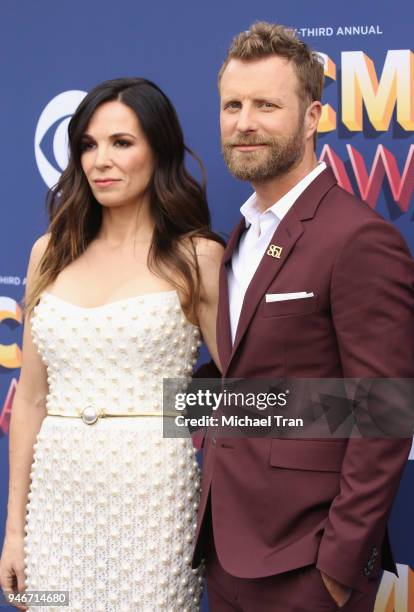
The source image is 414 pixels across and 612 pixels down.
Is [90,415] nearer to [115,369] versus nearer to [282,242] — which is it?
[115,369]

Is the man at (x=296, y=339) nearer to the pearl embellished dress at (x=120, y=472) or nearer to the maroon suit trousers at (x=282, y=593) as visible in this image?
the maroon suit trousers at (x=282, y=593)

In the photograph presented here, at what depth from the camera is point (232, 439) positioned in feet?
6.89

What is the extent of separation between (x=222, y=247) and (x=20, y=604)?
102 cm

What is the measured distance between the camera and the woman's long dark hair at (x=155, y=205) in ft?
7.90

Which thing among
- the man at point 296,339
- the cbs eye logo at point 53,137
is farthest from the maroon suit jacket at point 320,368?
the cbs eye logo at point 53,137

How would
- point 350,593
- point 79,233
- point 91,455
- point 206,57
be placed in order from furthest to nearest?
point 206,57, point 79,233, point 91,455, point 350,593

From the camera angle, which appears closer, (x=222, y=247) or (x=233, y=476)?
(x=233, y=476)

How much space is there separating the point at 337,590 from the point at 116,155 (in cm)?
114

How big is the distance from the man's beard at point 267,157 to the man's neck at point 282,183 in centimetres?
2

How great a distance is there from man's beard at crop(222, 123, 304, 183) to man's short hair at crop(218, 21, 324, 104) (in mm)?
101

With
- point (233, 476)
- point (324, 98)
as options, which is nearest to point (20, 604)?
point (233, 476)

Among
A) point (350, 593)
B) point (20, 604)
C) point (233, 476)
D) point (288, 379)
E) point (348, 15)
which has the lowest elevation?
point (20, 604)

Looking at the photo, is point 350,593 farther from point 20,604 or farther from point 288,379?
point 20,604

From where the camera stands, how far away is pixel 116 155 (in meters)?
2.41
